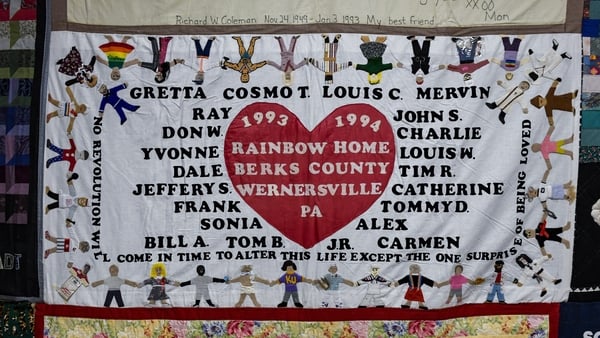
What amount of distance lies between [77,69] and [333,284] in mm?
1353

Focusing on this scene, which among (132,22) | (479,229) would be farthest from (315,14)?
(479,229)

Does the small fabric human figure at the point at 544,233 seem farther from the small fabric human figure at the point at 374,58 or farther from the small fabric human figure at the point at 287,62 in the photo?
the small fabric human figure at the point at 287,62

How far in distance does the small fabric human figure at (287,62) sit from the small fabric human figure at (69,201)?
930 mm

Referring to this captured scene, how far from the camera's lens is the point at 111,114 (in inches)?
98.6

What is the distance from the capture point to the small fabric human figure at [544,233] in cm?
249

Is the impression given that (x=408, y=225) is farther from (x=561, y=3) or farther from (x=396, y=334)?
(x=561, y=3)

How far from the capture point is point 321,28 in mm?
2473

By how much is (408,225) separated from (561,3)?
1068 millimetres

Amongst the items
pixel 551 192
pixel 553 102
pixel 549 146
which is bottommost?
pixel 551 192

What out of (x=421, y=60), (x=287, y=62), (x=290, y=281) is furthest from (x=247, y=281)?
(x=421, y=60)

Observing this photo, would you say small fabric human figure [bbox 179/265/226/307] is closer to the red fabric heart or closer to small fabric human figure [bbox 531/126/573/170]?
the red fabric heart

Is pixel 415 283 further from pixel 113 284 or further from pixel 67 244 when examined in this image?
pixel 67 244

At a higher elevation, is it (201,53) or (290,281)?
(201,53)

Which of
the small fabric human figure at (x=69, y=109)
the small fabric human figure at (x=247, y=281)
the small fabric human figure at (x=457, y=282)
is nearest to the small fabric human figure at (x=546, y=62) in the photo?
the small fabric human figure at (x=457, y=282)
